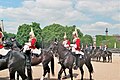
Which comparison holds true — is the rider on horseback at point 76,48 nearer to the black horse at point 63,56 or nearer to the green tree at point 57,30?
the black horse at point 63,56

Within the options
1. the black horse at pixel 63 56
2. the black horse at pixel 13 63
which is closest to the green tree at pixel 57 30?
the black horse at pixel 63 56

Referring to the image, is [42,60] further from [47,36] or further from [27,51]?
[47,36]

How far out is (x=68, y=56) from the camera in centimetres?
1438

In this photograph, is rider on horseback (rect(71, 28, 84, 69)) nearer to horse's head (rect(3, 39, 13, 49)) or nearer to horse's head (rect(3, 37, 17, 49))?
horse's head (rect(3, 37, 17, 49))

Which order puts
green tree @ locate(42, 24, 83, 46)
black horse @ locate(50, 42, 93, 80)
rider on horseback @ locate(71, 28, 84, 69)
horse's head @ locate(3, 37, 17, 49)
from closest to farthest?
horse's head @ locate(3, 37, 17, 49)
black horse @ locate(50, 42, 93, 80)
rider on horseback @ locate(71, 28, 84, 69)
green tree @ locate(42, 24, 83, 46)

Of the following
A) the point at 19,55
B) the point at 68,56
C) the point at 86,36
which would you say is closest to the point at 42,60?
the point at 68,56

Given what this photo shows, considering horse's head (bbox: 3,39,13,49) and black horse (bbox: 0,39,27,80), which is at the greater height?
horse's head (bbox: 3,39,13,49)

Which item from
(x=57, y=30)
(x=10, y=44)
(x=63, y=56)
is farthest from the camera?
(x=57, y=30)

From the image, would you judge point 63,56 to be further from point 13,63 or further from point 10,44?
point 13,63

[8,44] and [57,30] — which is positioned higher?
[8,44]

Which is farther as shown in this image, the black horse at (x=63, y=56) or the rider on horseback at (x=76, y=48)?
the rider on horseback at (x=76, y=48)

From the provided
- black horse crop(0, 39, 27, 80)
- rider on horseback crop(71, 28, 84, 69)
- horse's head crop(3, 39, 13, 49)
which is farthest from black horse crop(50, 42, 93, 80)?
black horse crop(0, 39, 27, 80)

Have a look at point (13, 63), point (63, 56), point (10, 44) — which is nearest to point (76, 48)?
point (63, 56)

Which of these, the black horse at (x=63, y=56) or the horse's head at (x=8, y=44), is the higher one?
the horse's head at (x=8, y=44)
